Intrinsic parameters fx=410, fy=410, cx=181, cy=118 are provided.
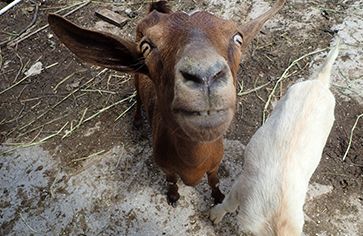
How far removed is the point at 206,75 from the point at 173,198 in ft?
6.48

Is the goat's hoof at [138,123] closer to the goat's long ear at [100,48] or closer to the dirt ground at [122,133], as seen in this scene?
the dirt ground at [122,133]

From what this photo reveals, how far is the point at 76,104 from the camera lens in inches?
176

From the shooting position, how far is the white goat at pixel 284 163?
2529mm

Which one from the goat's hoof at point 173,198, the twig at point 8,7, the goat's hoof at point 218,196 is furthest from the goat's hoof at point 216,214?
the twig at point 8,7

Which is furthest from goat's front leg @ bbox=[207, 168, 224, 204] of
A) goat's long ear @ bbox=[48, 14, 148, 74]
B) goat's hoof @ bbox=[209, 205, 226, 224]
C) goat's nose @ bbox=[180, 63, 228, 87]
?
goat's nose @ bbox=[180, 63, 228, 87]

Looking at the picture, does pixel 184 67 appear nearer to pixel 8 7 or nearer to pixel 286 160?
pixel 286 160

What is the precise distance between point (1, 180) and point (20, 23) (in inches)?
93.4

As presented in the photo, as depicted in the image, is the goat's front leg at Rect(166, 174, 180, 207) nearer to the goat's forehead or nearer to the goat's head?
the goat's head

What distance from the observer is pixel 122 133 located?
13.7 ft

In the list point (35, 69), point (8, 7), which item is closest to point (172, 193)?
point (35, 69)

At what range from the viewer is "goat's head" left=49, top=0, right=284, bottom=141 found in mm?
1873

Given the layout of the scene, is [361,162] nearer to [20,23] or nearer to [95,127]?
[95,127]

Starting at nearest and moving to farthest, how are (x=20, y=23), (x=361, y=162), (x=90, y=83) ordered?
(x=361, y=162), (x=90, y=83), (x=20, y=23)

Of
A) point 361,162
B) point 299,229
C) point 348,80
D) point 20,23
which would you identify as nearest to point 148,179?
point 299,229
